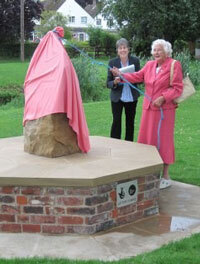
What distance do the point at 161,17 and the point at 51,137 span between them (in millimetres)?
25266

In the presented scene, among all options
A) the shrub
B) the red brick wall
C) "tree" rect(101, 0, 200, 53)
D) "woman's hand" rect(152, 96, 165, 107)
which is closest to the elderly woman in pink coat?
"woman's hand" rect(152, 96, 165, 107)

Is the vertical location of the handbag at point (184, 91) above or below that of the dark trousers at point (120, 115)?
above

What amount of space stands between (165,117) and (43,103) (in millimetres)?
1593

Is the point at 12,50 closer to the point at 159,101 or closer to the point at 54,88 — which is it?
the point at 159,101

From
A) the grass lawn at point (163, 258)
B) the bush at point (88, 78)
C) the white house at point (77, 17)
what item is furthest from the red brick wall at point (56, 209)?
the white house at point (77, 17)

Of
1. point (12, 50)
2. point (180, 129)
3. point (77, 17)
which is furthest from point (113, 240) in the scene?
point (77, 17)

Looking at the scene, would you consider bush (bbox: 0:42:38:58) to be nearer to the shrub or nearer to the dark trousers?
the shrub

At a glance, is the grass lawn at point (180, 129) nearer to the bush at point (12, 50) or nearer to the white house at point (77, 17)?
the bush at point (12, 50)

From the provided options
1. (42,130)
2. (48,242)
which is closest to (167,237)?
(48,242)

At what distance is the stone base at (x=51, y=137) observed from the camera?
16.7 feet

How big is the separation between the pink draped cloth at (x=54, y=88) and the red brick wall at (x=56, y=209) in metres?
0.92

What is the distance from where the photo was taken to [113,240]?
4363 millimetres

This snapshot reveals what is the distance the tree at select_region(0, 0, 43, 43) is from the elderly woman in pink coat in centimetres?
4094

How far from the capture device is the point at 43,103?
16.9ft
